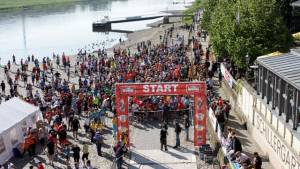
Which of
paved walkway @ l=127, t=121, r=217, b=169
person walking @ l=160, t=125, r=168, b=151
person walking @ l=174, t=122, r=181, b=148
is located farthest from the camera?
person walking @ l=174, t=122, r=181, b=148

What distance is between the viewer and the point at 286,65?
1803cm

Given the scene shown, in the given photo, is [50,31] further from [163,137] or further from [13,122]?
[163,137]

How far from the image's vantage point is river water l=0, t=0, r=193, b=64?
247ft

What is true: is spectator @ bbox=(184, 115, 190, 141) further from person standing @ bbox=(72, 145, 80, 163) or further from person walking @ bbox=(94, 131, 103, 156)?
person standing @ bbox=(72, 145, 80, 163)

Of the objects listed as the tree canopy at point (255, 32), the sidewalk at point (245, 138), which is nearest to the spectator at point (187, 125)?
the sidewalk at point (245, 138)

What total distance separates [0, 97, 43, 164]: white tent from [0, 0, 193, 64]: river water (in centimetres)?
4114

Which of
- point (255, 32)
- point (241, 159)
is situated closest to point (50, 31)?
point (255, 32)

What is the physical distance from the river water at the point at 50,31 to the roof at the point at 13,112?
41.0 meters

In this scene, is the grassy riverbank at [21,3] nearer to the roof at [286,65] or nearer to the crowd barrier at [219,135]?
the crowd barrier at [219,135]

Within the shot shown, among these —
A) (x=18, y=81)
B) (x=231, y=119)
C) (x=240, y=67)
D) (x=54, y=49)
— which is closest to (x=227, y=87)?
(x=240, y=67)

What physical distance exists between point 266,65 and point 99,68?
23.7 metres

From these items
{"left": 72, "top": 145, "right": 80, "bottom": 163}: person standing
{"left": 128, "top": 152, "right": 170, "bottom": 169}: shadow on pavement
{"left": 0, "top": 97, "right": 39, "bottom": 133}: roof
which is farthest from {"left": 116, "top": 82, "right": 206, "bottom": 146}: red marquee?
{"left": 0, "top": 97, "right": 39, "bottom": 133}: roof

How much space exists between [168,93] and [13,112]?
8.31 meters

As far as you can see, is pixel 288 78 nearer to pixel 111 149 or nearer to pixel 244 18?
pixel 111 149
